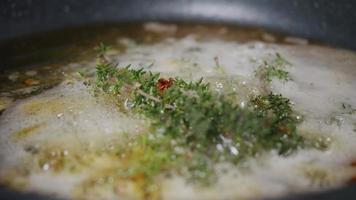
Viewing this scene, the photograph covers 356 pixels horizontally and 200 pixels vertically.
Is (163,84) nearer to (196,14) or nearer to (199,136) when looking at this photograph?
(199,136)

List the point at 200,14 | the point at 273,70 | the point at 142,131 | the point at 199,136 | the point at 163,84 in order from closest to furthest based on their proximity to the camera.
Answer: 1. the point at 199,136
2. the point at 142,131
3. the point at 163,84
4. the point at 273,70
5. the point at 200,14

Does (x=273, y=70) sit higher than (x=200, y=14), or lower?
lower

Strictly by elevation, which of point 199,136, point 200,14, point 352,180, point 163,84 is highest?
point 200,14

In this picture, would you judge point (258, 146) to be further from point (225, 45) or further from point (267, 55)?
point (225, 45)

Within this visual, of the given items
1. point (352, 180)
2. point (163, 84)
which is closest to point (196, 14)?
point (163, 84)

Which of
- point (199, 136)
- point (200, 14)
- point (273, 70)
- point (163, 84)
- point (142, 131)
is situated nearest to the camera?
point (199, 136)

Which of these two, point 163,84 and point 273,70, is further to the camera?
point 273,70

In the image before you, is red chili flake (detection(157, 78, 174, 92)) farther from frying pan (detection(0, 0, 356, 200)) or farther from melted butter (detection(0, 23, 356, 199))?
frying pan (detection(0, 0, 356, 200))

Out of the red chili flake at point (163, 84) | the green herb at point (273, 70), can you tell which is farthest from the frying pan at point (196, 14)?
the red chili flake at point (163, 84)
